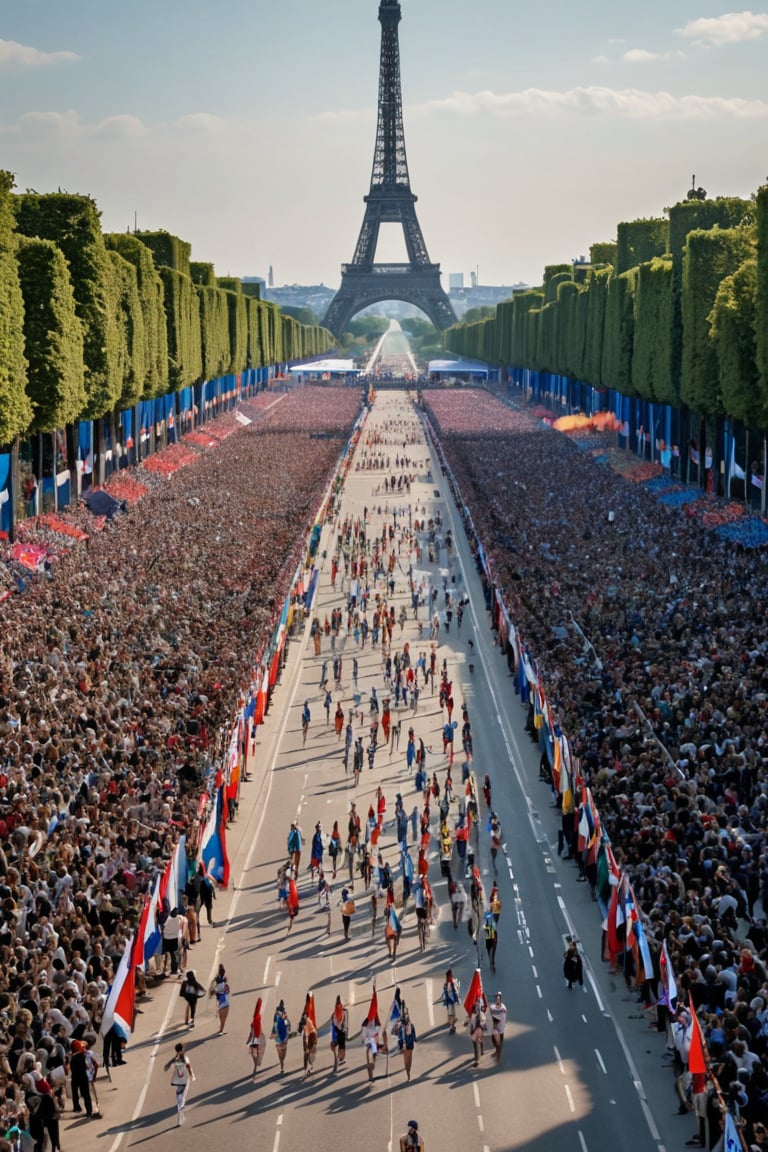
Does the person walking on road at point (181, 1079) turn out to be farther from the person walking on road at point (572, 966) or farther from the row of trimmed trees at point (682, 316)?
the row of trimmed trees at point (682, 316)

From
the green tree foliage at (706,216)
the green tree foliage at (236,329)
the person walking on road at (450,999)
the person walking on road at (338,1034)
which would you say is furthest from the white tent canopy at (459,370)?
the person walking on road at (338,1034)

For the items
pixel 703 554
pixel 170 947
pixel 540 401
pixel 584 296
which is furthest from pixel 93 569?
pixel 540 401

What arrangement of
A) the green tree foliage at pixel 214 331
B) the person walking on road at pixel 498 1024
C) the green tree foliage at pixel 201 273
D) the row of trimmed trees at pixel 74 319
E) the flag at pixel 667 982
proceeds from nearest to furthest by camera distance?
the flag at pixel 667 982 < the person walking on road at pixel 498 1024 < the row of trimmed trees at pixel 74 319 < the green tree foliage at pixel 214 331 < the green tree foliage at pixel 201 273

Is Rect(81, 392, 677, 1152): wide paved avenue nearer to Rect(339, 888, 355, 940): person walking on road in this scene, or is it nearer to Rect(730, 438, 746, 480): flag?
Rect(339, 888, 355, 940): person walking on road

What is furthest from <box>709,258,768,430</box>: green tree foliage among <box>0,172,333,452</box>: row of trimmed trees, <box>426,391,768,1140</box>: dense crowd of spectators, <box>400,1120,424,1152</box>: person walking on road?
<box>400,1120,424,1152</box>: person walking on road

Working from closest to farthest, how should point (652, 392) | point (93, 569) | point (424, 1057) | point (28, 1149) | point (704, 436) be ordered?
point (28, 1149), point (424, 1057), point (93, 569), point (704, 436), point (652, 392)

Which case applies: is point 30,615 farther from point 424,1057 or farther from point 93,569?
point 424,1057
